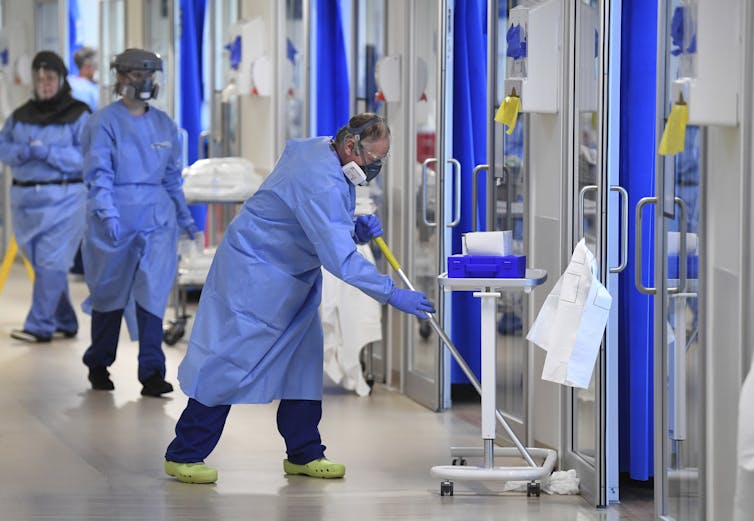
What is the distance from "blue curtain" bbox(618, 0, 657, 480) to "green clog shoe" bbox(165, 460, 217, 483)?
1.37 m

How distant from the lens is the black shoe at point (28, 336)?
829 centimetres

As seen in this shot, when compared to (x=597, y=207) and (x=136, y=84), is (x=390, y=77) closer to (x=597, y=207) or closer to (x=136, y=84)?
(x=136, y=84)

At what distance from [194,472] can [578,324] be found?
1.44 meters

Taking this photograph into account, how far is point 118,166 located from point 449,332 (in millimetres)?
1620

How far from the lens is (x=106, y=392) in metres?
6.72

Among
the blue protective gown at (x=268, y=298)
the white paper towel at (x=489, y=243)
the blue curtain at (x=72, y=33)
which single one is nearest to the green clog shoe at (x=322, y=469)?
the blue protective gown at (x=268, y=298)

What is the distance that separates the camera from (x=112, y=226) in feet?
20.6

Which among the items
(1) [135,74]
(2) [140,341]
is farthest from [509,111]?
(2) [140,341]

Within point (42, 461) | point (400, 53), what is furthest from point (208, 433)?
point (400, 53)

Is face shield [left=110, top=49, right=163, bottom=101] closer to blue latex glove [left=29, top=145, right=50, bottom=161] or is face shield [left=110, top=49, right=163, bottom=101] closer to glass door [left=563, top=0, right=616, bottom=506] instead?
blue latex glove [left=29, top=145, right=50, bottom=161]

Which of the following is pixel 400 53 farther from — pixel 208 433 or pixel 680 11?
pixel 680 11

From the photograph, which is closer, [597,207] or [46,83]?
[597,207]

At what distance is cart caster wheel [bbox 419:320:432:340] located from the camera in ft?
21.5

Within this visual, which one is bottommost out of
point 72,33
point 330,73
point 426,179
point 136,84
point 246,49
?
point 426,179
